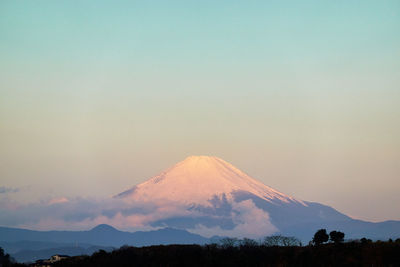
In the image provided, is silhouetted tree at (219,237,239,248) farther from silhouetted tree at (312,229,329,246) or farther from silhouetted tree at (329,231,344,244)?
silhouetted tree at (329,231,344,244)

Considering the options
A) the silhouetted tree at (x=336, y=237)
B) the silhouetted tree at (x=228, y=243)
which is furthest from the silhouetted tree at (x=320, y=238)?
the silhouetted tree at (x=228, y=243)

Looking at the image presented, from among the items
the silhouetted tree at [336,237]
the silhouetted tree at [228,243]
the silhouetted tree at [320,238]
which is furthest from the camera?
the silhouetted tree at [228,243]

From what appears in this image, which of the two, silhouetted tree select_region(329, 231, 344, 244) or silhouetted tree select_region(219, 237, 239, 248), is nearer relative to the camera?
silhouetted tree select_region(329, 231, 344, 244)

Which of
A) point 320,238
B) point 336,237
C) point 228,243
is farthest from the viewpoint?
point 228,243

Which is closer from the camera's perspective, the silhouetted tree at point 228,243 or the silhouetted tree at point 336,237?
the silhouetted tree at point 336,237

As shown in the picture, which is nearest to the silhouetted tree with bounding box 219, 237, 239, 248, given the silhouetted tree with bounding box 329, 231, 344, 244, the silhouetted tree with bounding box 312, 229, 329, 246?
the silhouetted tree with bounding box 312, 229, 329, 246

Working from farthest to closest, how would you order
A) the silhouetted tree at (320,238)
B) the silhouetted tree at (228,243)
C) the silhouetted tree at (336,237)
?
the silhouetted tree at (228,243)
the silhouetted tree at (320,238)
the silhouetted tree at (336,237)

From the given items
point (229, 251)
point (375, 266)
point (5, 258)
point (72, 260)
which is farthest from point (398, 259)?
point (5, 258)

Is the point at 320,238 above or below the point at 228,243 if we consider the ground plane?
below

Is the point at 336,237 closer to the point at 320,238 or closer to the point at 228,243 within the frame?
the point at 320,238

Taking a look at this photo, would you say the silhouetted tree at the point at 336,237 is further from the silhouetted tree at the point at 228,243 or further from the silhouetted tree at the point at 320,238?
the silhouetted tree at the point at 228,243

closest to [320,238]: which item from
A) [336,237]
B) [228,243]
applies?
[336,237]

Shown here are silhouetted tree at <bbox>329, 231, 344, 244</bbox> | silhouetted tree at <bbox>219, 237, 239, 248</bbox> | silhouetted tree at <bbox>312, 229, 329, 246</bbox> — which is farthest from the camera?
silhouetted tree at <bbox>219, 237, 239, 248</bbox>

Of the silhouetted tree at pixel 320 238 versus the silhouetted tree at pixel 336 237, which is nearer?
the silhouetted tree at pixel 336 237
